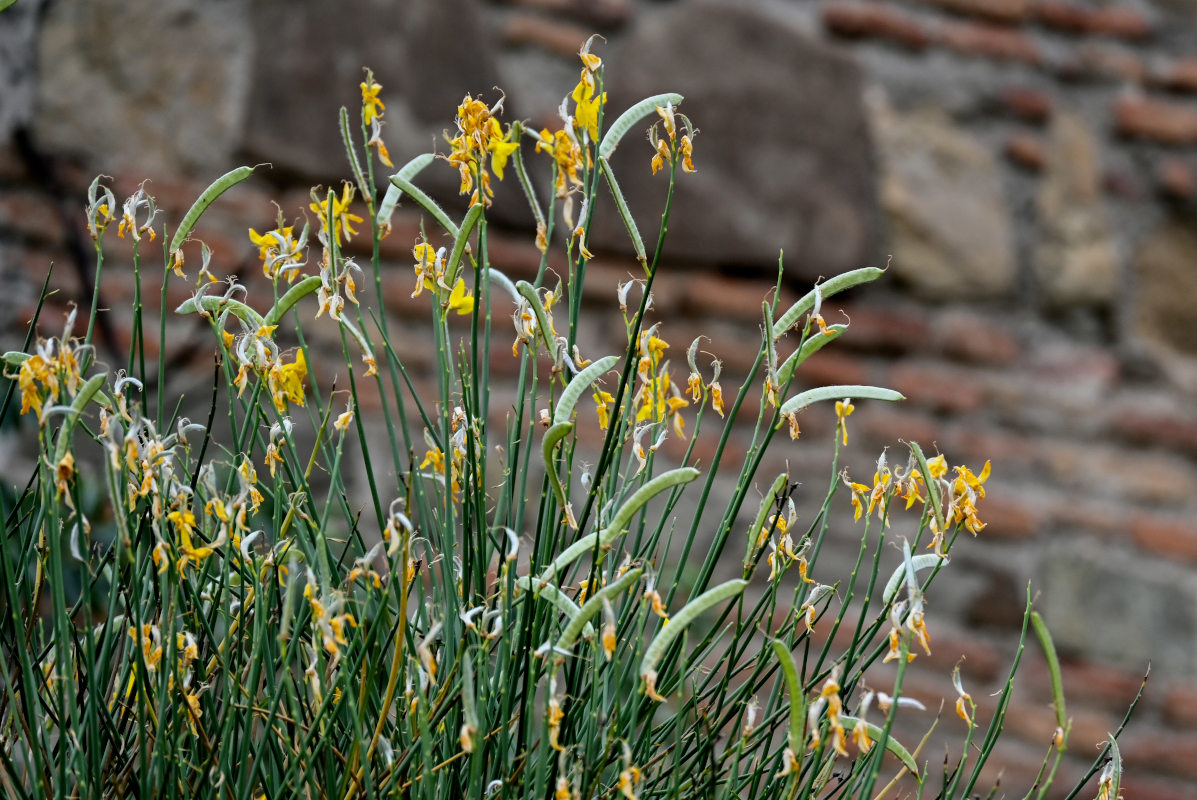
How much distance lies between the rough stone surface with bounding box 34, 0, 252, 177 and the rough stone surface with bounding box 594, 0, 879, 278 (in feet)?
1.35

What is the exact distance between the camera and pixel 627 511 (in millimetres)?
349

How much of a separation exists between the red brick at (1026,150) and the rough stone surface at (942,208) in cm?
2

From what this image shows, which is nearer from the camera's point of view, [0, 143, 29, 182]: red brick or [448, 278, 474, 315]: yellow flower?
[448, 278, 474, 315]: yellow flower

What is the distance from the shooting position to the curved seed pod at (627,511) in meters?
0.34

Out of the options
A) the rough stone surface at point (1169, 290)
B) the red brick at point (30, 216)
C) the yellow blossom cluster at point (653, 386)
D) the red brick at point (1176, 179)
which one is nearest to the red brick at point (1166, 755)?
the rough stone surface at point (1169, 290)

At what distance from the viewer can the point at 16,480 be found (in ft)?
3.95

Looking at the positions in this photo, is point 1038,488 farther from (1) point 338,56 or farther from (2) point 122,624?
(2) point 122,624

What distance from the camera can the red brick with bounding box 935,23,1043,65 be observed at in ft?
4.39

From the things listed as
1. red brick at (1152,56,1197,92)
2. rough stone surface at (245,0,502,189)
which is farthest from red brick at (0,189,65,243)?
red brick at (1152,56,1197,92)

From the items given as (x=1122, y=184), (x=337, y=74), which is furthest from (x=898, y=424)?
(x=337, y=74)

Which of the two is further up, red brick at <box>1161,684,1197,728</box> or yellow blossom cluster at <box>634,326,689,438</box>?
yellow blossom cluster at <box>634,326,689,438</box>

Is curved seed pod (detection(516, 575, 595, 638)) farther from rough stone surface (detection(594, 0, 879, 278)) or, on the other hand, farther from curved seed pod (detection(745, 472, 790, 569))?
rough stone surface (detection(594, 0, 879, 278))

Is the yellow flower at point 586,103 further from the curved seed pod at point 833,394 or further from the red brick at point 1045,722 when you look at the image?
the red brick at point 1045,722

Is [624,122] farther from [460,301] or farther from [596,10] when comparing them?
[596,10]
